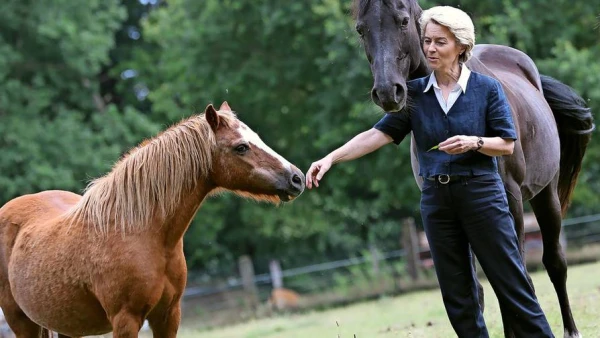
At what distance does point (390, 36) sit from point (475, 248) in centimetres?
151

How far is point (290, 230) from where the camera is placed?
28.5 metres

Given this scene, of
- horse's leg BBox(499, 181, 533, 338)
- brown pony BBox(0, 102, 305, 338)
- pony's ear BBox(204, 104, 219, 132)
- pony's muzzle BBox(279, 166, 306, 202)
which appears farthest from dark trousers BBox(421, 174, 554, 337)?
pony's ear BBox(204, 104, 219, 132)

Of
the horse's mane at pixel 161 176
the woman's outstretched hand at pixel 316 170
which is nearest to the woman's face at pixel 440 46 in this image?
the woman's outstretched hand at pixel 316 170

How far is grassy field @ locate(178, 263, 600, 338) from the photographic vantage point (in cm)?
838

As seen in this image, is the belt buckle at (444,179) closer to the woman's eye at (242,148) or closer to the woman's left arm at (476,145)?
the woman's left arm at (476,145)

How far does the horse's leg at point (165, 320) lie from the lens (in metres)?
5.91

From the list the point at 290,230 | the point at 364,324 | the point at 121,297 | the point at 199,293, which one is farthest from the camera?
the point at 290,230

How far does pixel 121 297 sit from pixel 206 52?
1919cm

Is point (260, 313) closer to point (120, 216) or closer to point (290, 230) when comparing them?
point (290, 230)

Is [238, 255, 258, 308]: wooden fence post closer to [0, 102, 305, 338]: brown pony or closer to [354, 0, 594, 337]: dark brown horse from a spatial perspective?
[354, 0, 594, 337]: dark brown horse

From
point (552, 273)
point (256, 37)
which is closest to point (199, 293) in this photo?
point (256, 37)

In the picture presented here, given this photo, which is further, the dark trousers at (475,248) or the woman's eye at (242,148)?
the woman's eye at (242,148)

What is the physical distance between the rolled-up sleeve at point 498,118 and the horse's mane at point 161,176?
1.80 m

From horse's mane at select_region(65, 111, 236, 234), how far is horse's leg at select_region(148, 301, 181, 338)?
0.53 m
